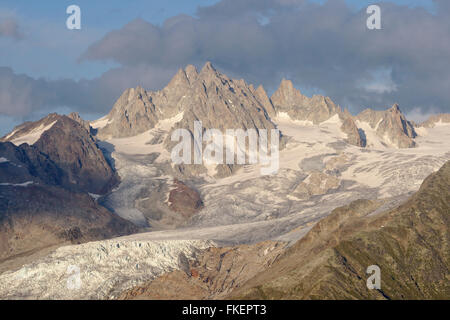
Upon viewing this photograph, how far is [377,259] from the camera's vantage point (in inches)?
6156

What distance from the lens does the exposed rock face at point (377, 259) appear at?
14388cm

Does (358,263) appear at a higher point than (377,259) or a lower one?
lower

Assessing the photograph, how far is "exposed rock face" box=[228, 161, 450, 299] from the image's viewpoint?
144 metres

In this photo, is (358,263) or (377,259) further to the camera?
(377,259)

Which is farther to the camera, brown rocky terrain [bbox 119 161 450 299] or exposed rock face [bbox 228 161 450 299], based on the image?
brown rocky terrain [bbox 119 161 450 299]

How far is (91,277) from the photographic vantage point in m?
193

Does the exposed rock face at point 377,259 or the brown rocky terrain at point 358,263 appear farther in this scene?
the brown rocky terrain at point 358,263
